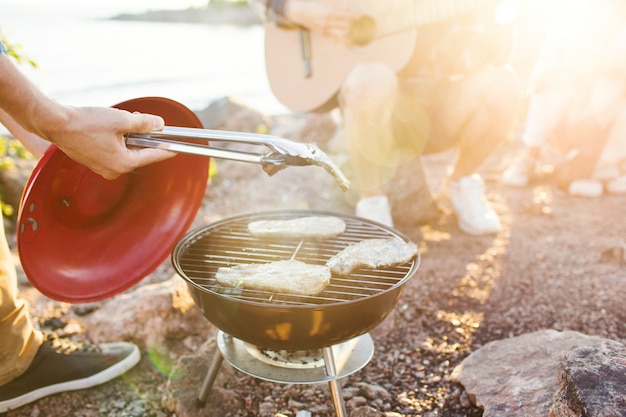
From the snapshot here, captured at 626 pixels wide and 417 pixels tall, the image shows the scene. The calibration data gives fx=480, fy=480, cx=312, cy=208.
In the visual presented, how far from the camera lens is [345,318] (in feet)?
5.08

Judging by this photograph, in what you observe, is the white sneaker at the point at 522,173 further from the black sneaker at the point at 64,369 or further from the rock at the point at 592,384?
the black sneaker at the point at 64,369

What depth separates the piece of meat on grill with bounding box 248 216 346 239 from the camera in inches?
81.5

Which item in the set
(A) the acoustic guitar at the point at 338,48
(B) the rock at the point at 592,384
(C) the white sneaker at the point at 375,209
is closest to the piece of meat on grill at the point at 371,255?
(B) the rock at the point at 592,384

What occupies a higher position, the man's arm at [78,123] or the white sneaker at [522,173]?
the man's arm at [78,123]

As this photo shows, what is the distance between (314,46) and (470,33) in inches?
45.6

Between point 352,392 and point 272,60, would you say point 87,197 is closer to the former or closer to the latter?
point 352,392

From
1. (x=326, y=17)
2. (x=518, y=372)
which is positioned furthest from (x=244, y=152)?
(x=326, y=17)

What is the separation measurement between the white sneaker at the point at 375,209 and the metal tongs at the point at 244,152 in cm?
179

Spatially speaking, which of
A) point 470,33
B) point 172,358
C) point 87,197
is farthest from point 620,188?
point 87,197

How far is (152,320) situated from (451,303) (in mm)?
1685

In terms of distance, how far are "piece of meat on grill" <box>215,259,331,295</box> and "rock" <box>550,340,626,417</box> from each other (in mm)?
812

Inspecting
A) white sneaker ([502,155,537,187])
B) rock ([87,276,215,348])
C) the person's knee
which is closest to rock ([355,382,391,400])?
rock ([87,276,215,348])

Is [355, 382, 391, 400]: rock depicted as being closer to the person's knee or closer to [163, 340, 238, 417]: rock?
[163, 340, 238, 417]: rock

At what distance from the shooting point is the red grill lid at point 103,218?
5.58 feet
